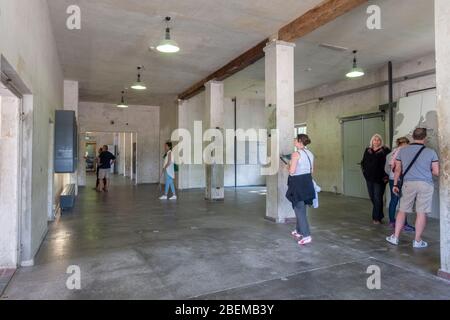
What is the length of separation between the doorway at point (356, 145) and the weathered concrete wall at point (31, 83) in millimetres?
7794

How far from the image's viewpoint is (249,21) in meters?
5.75

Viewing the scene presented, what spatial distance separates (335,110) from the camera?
10.3m

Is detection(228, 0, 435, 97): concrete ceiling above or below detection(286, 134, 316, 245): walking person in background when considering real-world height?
above

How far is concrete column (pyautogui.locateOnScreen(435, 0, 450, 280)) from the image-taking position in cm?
312

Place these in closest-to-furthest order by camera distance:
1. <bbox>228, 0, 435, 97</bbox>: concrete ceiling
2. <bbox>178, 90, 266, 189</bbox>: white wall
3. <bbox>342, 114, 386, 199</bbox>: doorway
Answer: <bbox>228, 0, 435, 97</bbox>: concrete ceiling → <bbox>342, 114, 386, 199</bbox>: doorway → <bbox>178, 90, 266, 189</bbox>: white wall

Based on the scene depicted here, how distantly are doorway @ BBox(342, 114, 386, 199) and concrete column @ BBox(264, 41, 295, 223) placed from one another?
3.85 m

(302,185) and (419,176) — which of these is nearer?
(419,176)

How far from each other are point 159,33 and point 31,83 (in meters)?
3.14

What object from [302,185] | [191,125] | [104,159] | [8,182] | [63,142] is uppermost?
[191,125]

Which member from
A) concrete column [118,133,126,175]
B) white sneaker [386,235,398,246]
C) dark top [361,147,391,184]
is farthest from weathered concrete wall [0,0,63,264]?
concrete column [118,133,126,175]

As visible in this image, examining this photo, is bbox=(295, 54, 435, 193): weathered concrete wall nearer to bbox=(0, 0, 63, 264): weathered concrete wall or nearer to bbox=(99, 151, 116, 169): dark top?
bbox=(99, 151, 116, 169): dark top

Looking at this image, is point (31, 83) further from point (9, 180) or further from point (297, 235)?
point (297, 235)

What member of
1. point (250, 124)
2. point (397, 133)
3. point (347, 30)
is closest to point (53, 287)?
point (347, 30)

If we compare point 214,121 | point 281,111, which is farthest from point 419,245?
point 214,121
